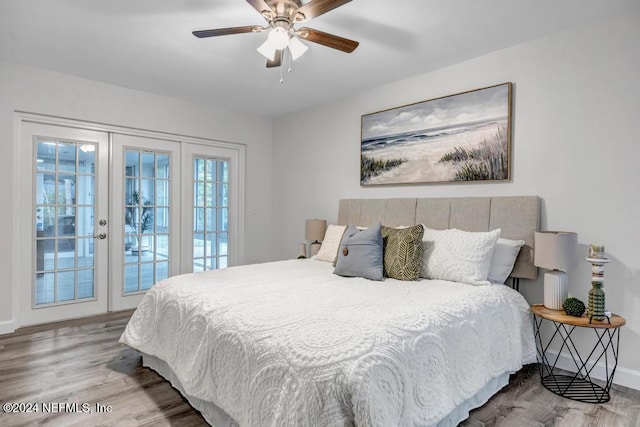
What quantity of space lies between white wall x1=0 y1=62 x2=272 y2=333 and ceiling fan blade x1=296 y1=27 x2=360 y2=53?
2.59 metres

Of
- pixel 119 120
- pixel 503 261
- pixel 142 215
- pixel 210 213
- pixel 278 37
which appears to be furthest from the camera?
pixel 210 213

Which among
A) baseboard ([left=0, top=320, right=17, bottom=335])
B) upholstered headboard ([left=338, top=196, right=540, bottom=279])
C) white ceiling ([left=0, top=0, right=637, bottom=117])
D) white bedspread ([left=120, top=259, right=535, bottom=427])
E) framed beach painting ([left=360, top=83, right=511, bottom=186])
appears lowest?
baseboard ([left=0, top=320, right=17, bottom=335])

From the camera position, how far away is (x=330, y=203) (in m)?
4.34

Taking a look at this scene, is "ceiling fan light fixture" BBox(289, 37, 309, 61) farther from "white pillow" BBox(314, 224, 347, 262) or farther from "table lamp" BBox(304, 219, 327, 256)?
"table lamp" BBox(304, 219, 327, 256)

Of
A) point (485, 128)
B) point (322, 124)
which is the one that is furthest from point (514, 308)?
point (322, 124)

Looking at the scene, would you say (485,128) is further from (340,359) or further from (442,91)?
(340,359)

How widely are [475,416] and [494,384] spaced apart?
0.98ft

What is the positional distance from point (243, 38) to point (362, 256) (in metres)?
1.87

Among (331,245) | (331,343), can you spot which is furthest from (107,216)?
(331,343)

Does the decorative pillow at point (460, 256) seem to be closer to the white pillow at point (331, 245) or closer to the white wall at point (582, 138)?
the white wall at point (582, 138)

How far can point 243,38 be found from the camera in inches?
107

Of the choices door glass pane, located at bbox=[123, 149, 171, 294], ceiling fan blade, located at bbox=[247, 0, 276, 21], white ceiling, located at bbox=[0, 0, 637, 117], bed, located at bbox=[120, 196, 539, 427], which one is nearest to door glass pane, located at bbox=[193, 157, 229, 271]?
door glass pane, located at bbox=[123, 149, 171, 294]

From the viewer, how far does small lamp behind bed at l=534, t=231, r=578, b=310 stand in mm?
2244

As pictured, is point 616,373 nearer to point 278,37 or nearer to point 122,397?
point 278,37
